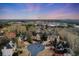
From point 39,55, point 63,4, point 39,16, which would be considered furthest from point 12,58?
point 63,4

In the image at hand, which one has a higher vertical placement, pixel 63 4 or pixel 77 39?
pixel 63 4

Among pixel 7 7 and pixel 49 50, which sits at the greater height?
pixel 7 7

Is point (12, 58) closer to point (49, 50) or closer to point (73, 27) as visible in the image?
point (49, 50)

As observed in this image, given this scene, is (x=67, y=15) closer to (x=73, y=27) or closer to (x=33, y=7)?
(x=73, y=27)

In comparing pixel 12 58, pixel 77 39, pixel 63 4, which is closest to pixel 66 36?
pixel 77 39

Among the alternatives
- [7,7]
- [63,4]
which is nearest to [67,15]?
[63,4]

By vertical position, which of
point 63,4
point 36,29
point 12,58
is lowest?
point 12,58

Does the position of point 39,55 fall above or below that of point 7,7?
below

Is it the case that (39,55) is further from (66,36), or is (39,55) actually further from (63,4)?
(63,4)
